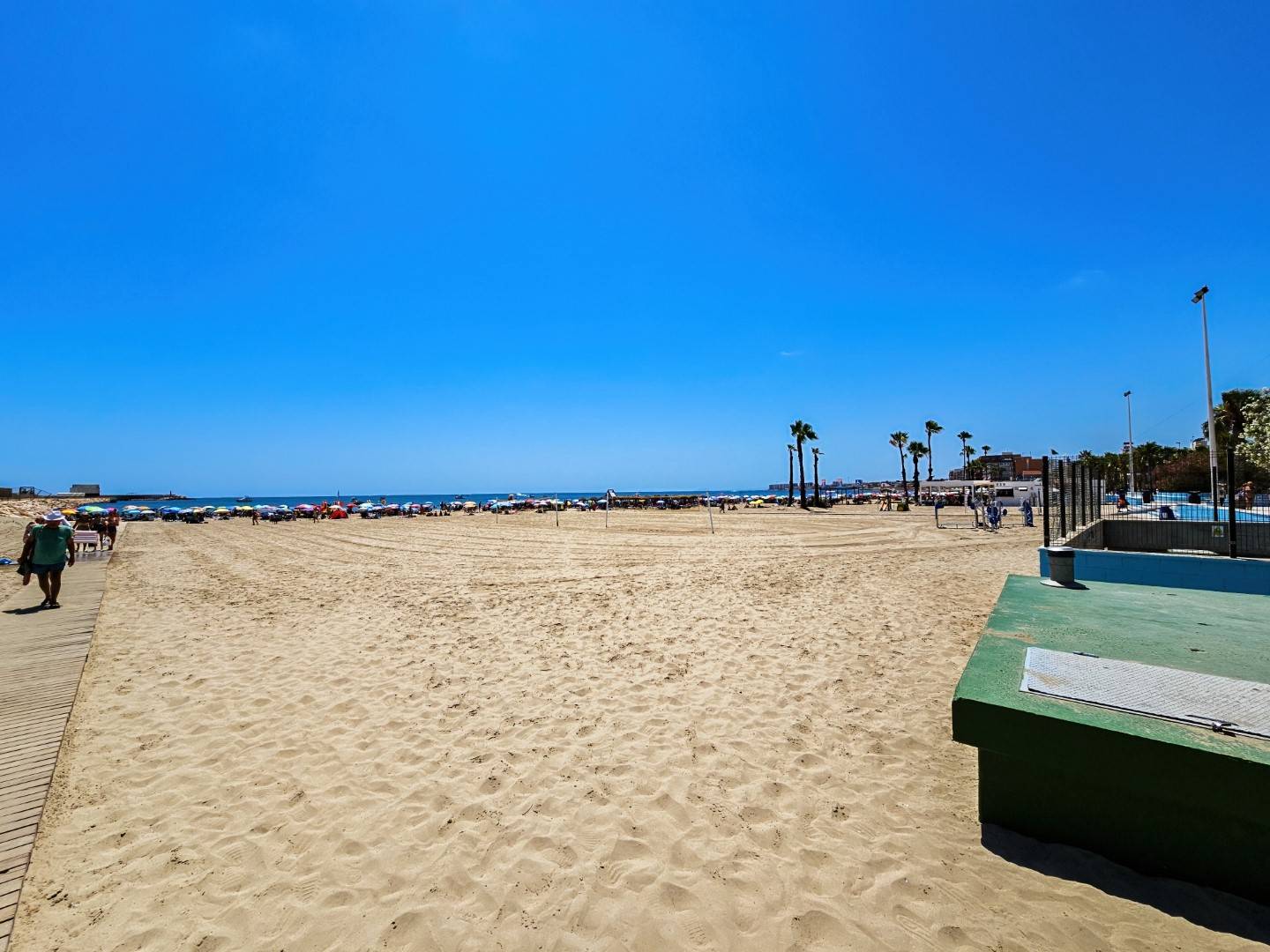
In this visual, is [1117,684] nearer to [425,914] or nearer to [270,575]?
[425,914]

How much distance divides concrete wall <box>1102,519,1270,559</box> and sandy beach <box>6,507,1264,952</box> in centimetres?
438

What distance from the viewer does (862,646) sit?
738 cm

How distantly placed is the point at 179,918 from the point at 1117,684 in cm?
572

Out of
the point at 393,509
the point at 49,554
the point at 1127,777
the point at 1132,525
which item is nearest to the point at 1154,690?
the point at 1127,777

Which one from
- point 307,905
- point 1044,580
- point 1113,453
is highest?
point 1113,453

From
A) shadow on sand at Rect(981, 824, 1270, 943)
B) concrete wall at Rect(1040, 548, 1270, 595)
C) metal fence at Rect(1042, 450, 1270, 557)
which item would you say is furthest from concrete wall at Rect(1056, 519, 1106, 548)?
shadow on sand at Rect(981, 824, 1270, 943)

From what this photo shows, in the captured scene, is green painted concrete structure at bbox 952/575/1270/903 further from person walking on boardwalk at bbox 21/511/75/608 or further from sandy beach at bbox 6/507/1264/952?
person walking on boardwalk at bbox 21/511/75/608

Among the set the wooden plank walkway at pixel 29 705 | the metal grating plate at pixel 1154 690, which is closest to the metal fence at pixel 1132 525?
the metal grating plate at pixel 1154 690

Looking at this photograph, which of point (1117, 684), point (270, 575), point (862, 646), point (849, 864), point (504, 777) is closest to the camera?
point (849, 864)

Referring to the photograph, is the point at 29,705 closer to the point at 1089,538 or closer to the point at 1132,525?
the point at 1089,538

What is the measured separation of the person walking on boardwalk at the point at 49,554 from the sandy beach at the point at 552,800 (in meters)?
2.36

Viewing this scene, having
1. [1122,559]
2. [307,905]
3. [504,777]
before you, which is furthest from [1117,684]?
[1122,559]

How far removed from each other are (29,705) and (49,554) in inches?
245

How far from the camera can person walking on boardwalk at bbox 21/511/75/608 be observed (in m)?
9.82
